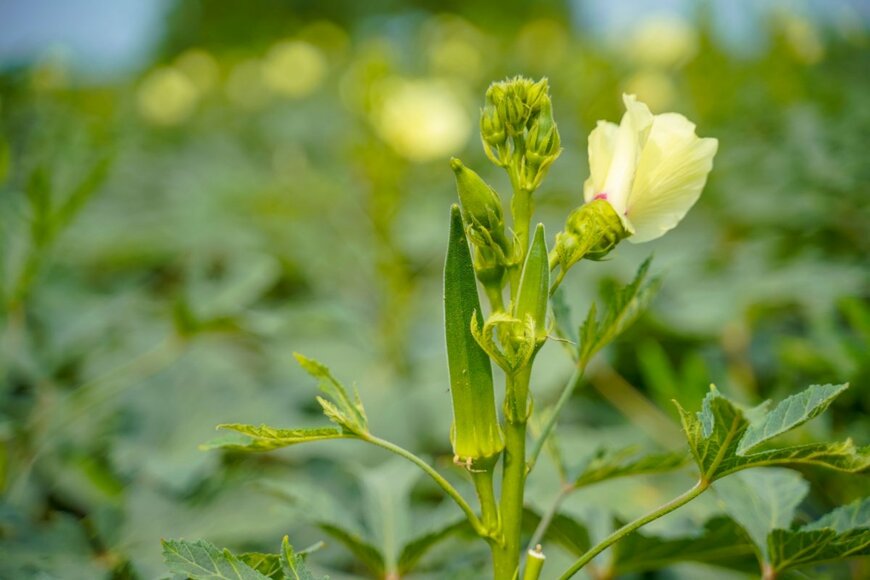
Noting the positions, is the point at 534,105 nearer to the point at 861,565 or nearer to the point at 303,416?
the point at 861,565

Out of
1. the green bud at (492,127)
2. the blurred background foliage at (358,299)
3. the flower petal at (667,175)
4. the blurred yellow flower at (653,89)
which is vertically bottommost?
the blurred background foliage at (358,299)

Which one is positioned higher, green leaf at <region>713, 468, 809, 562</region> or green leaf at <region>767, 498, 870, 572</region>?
green leaf at <region>767, 498, 870, 572</region>

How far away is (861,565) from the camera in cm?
63

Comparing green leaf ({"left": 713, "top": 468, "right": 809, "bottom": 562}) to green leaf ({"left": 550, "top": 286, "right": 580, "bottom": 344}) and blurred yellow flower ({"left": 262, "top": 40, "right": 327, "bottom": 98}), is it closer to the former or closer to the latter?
green leaf ({"left": 550, "top": 286, "right": 580, "bottom": 344})

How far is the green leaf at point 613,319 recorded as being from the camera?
0.43 meters

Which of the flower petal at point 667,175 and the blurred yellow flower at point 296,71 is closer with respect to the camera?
the flower petal at point 667,175

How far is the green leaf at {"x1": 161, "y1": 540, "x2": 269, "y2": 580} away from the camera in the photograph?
36 centimetres

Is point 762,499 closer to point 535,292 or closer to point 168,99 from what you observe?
point 535,292

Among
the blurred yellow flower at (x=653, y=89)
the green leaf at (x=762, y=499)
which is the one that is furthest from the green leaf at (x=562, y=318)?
the blurred yellow flower at (x=653, y=89)

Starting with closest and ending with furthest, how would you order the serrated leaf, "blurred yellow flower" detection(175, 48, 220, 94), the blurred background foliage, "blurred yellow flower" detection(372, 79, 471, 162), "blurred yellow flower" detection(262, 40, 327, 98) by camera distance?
1. the serrated leaf
2. the blurred background foliage
3. "blurred yellow flower" detection(372, 79, 471, 162)
4. "blurred yellow flower" detection(262, 40, 327, 98)
5. "blurred yellow flower" detection(175, 48, 220, 94)

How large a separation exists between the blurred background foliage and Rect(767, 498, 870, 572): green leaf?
182 millimetres

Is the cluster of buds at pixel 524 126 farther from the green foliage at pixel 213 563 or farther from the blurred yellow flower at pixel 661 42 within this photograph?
the blurred yellow flower at pixel 661 42

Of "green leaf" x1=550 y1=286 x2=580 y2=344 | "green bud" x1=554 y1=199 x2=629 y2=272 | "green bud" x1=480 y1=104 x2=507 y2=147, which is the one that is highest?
"green bud" x1=480 y1=104 x2=507 y2=147

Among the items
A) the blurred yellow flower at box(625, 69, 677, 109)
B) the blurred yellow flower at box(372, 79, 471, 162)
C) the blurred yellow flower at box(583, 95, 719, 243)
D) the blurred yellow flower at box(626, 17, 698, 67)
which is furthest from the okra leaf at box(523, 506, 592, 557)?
the blurred yellow flower at box(626, 17, 698, 67)
